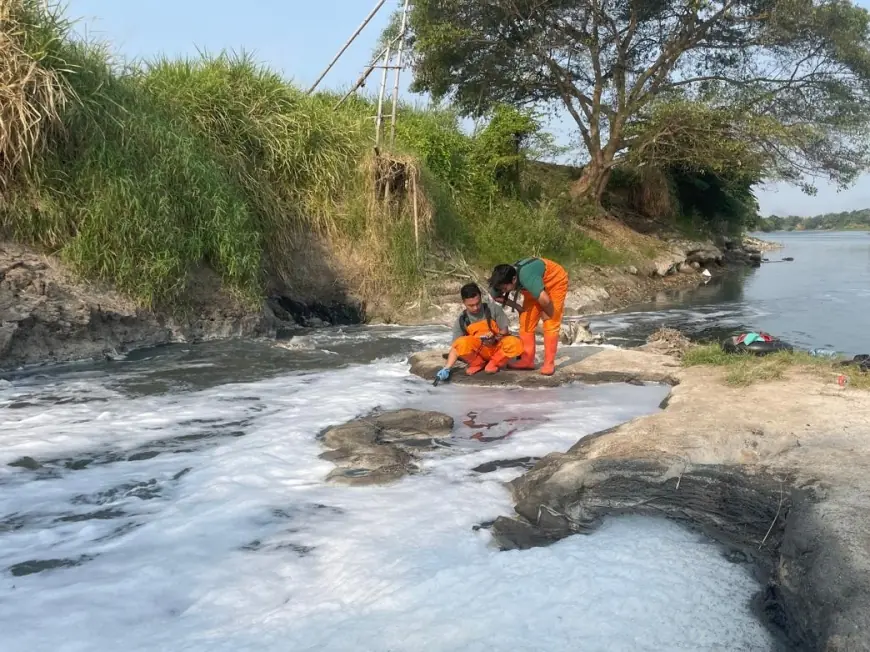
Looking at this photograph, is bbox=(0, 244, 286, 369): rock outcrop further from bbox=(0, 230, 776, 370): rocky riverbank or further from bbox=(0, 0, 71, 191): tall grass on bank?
bbox=(0, 0, 71, 191): tall grass on bank

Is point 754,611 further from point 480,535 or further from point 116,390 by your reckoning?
point 116,390

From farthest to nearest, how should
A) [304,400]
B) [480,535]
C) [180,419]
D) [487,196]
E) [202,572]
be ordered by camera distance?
1. [487,196]
2. [304,400]
3. [180,419]
4. [480,535]
5. [202,572]

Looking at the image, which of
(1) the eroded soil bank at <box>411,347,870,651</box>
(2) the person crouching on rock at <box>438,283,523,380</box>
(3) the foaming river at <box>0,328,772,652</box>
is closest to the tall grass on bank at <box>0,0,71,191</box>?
(3) the foaming river at <box>0,328,772,652</box>

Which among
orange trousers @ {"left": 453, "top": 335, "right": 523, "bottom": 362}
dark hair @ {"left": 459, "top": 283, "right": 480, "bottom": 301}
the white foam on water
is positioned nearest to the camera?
the white foam on water

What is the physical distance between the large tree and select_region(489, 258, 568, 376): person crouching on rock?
10.3 metres

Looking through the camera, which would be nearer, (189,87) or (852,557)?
(852,557)

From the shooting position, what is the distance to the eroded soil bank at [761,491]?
8.63 ft

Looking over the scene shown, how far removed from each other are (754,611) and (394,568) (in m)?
1.40

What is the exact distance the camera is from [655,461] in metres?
3.79

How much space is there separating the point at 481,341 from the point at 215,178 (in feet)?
14.6

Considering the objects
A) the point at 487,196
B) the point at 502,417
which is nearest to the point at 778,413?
the point at 502,417

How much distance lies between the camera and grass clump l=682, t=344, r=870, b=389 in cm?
534

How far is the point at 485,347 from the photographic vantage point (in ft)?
22.3

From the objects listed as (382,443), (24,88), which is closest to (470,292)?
(382,443)
